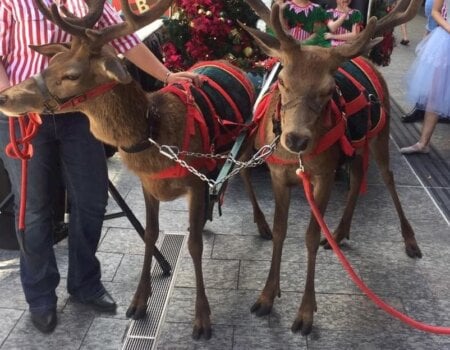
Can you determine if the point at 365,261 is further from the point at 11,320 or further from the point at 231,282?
the point at 11,320

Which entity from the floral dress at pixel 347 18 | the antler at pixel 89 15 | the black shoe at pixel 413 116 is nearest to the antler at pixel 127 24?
the antler at pixel 89 15

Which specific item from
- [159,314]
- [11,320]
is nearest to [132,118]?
[159,314]

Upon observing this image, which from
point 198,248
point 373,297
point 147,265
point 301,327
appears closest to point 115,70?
point 198,248

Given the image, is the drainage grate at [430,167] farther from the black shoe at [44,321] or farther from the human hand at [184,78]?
the black shoe at [44,321]

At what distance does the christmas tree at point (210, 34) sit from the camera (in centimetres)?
507

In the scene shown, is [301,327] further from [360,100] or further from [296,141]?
[360,100]

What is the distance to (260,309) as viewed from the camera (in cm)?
360

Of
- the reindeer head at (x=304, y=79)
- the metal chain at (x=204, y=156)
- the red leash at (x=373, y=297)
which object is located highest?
the reindeer head at (x=304, y=79)

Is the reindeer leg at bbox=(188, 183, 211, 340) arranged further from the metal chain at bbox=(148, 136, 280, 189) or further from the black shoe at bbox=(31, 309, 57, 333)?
the black shoe at bbox=(31, 309, 57, 333)

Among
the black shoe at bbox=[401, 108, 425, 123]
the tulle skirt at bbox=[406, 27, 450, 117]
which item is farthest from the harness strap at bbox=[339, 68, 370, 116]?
the black shoe at bbox=[401, 108, 425, 123]

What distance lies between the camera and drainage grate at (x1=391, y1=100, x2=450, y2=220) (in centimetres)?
545

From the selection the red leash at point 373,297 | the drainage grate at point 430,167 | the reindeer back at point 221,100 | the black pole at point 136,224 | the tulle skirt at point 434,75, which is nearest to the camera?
the red leash at point 373,297

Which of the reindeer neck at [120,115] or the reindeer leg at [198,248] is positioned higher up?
the reindeer neck at [120,115]

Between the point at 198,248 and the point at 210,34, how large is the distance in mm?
2451
